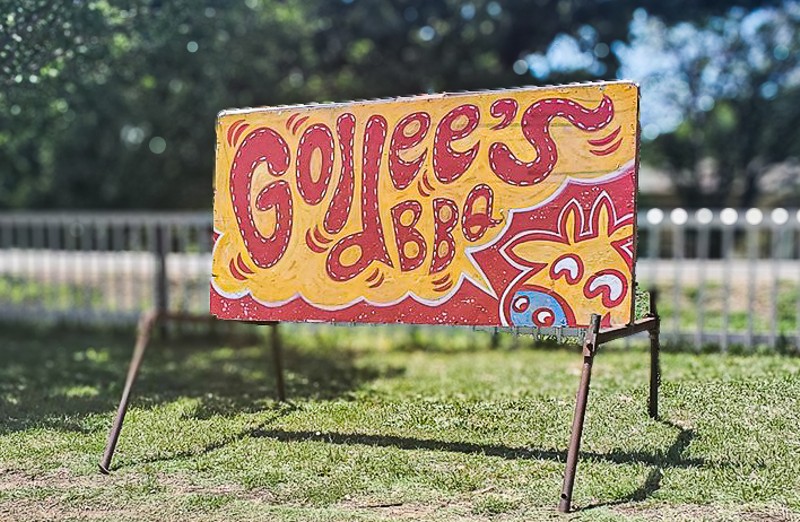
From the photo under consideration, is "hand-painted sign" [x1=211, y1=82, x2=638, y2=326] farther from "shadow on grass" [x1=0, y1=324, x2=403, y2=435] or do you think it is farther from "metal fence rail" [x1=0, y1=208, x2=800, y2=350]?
"metal fence rail" [x1=0, y1=208, x2=800, y2=350]

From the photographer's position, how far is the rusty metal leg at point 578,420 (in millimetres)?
4109

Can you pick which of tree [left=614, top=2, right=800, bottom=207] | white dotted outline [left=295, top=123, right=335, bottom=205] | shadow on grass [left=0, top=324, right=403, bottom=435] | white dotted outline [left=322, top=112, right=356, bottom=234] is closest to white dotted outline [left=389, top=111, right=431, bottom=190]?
white dotted outline [left=322, top=112, right=356, bottom=234]

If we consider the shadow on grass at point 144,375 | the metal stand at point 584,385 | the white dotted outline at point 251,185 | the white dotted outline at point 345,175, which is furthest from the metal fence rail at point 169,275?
the white dotted outline at point 251,185

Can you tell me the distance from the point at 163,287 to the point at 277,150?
5199mm

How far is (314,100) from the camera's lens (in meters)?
15.7

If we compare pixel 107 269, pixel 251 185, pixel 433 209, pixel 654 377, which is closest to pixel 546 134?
pixel 433 209

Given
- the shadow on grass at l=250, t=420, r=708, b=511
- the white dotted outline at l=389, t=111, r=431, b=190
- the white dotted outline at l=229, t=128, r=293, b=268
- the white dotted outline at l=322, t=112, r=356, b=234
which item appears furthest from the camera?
the white dotted outline at l=229, t=128, r=293, b=268

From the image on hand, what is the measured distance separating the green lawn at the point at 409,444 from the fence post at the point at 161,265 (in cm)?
238

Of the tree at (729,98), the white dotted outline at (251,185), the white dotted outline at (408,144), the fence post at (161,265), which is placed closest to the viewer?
the white dotted outline at (408,144)

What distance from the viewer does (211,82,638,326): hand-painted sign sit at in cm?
459

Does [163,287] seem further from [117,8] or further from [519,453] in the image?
[519,453]

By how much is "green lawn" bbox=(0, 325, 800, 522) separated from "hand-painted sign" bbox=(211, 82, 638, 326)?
2.55ft

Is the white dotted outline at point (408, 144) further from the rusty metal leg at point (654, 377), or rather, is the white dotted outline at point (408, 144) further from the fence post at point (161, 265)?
the fence post at point (161, 265)

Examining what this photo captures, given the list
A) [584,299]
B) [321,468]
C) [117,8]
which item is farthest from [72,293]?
[584,299]
